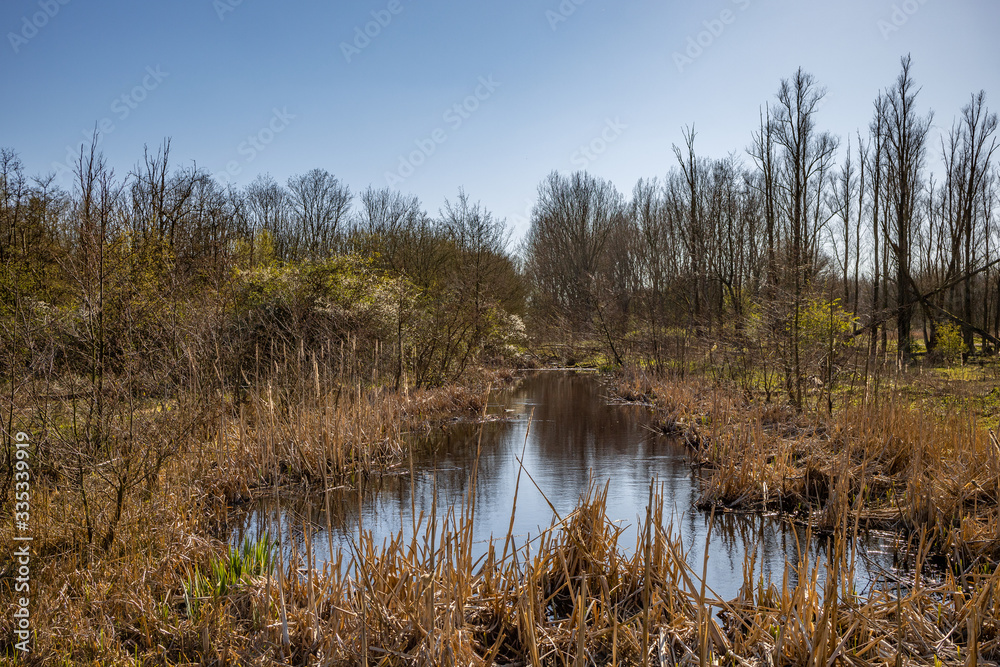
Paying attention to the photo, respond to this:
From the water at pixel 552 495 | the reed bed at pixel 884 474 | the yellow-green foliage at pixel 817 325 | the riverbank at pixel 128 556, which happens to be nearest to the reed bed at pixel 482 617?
the riverbank at pixel 128 556

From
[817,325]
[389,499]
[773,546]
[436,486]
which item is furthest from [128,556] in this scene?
[817,325]

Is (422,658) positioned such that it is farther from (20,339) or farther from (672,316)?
(672,316)

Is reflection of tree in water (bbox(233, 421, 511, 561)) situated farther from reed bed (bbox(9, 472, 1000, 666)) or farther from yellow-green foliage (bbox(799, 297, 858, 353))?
yellow-green foliage (bbox(799, 297, 858, 353))

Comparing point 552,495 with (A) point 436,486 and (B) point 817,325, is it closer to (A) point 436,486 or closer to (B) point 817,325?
(A) point 436,486

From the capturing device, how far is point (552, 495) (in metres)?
7.31

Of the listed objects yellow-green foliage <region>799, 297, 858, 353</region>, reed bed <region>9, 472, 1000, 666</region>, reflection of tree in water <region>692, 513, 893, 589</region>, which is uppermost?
yellow-green foliage <region>799, 297, 858, 353</region>

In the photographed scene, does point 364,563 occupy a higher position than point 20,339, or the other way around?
point 20,339

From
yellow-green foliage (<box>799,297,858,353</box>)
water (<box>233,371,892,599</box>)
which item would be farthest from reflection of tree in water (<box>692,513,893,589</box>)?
yellow-green foliage (<box>799,297,858,353</box>)

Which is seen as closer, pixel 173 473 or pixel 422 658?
pixel 422 658

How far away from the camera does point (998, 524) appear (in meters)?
4.33

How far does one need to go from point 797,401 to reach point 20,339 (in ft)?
34.6

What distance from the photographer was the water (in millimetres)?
4977

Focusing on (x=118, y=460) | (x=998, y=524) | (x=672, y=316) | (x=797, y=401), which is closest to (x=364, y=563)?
(x=118, y=460)

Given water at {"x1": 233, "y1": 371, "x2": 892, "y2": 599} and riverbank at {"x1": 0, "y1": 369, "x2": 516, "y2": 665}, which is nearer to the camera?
riverbank at {"x1": 0, "y1": 369, "x2": 516, "y2": 665}
